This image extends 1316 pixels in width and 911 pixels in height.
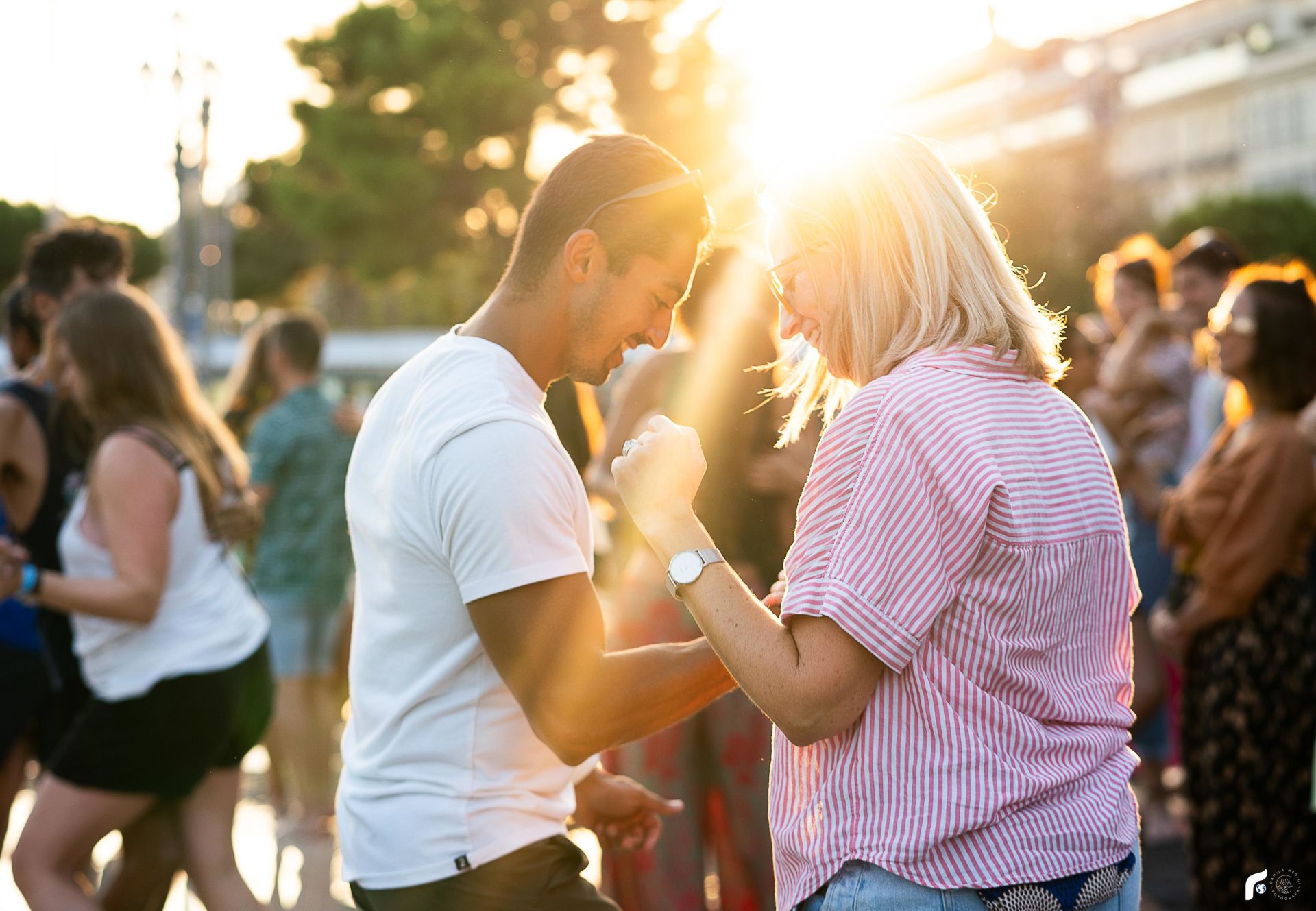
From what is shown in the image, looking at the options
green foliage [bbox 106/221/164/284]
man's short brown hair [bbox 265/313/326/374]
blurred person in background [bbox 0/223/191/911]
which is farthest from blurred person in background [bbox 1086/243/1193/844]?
green foliage [bbox 106/221/164/284]

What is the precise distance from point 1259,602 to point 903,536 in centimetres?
321

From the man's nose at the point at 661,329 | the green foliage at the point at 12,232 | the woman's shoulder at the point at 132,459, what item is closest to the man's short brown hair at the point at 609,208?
the man's nose at the point at 661,329

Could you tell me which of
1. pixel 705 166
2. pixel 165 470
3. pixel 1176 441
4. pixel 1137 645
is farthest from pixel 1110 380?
pixel 705 166

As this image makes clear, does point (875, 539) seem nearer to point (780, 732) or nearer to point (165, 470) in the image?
point (780, 732)

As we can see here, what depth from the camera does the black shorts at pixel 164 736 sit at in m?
3.51

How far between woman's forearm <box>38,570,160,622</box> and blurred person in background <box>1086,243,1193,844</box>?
4.21 meters

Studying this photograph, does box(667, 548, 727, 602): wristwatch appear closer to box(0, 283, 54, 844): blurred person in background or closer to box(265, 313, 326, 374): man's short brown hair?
box(0, 283, 54, 844): blurred person in background

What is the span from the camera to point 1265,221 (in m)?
40.7

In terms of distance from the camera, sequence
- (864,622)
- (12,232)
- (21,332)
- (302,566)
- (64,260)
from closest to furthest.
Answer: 1. (864,622)
2. (64,260)
3. (21,332)
4. (302,566)
5. (12,232)

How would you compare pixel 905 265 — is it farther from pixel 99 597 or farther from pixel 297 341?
pixel 297 341

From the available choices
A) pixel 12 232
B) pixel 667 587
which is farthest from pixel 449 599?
pixel 12 232

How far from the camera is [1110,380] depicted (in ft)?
21.8

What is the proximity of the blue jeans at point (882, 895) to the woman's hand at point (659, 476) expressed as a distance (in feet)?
1.71

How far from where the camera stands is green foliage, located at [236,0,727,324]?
33.8 m
